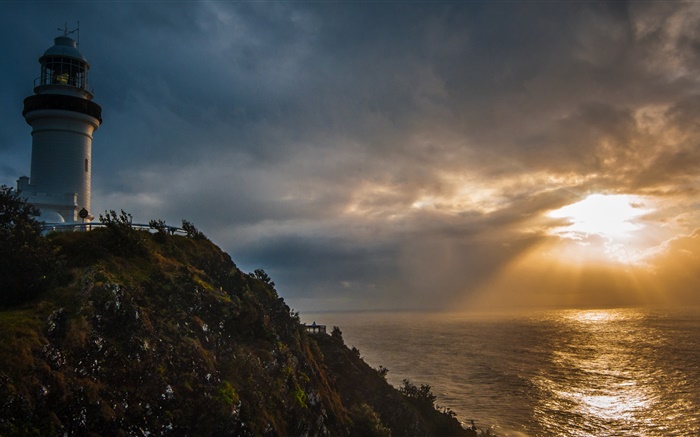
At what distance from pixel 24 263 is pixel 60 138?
879 inches

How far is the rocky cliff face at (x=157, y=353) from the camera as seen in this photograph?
14656mm

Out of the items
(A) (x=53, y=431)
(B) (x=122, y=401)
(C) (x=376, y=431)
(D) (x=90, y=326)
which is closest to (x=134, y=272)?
(D) (x=90, y=326)

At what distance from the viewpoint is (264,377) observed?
22.3 m

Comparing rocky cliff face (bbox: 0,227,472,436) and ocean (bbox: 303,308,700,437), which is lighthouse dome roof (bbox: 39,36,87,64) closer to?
rocky cliff face (bbox: 0,227,472,436)

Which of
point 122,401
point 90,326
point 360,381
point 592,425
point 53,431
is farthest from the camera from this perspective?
point 592,425

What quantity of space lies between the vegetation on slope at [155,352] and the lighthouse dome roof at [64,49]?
70.3 ft

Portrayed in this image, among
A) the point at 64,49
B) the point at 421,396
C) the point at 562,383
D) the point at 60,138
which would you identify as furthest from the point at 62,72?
the point at 562,383

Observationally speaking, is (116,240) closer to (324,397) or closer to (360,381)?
(324,397)

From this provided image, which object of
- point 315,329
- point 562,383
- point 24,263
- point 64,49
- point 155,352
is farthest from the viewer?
point 562,383

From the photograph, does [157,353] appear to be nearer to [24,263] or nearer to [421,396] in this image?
[24,263]

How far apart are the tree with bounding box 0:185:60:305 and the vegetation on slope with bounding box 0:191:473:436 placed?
258mm

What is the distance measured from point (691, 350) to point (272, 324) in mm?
114977

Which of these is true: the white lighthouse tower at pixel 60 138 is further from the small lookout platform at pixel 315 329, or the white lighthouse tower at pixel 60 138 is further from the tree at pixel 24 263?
the small lookout platform at pixel 315 329

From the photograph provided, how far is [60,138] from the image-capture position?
122 feet
